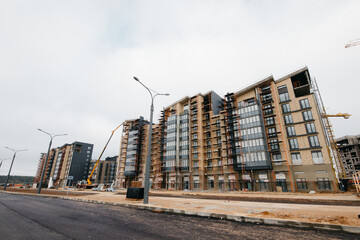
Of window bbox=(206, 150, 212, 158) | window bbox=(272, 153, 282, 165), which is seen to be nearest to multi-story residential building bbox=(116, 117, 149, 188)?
window bbox=(206, 150, 212, 158)

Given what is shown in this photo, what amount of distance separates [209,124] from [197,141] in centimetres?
682

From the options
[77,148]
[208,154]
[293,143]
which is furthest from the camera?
[77,148]

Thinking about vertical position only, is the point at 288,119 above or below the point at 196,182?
above

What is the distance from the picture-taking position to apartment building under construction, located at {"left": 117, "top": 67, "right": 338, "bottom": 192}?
38.4 metres

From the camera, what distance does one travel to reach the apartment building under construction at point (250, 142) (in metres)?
38.4

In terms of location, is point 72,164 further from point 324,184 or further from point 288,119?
point 324,184

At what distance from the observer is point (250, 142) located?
4447cm

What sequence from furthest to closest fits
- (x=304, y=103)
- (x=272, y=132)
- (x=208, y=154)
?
(x=208, y=154)
(x=272, y=132)
(x=304, y=103)

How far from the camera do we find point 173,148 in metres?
58.7

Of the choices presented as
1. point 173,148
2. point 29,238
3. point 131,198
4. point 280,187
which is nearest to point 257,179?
point 280,187

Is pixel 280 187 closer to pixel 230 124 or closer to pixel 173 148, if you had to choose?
pixel 230 124

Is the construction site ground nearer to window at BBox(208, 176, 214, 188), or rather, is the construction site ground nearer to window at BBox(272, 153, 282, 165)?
window at BBox(272, 153, 282, 165)

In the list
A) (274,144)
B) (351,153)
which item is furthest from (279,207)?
(351,153)

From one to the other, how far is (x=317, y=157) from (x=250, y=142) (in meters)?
13.8
